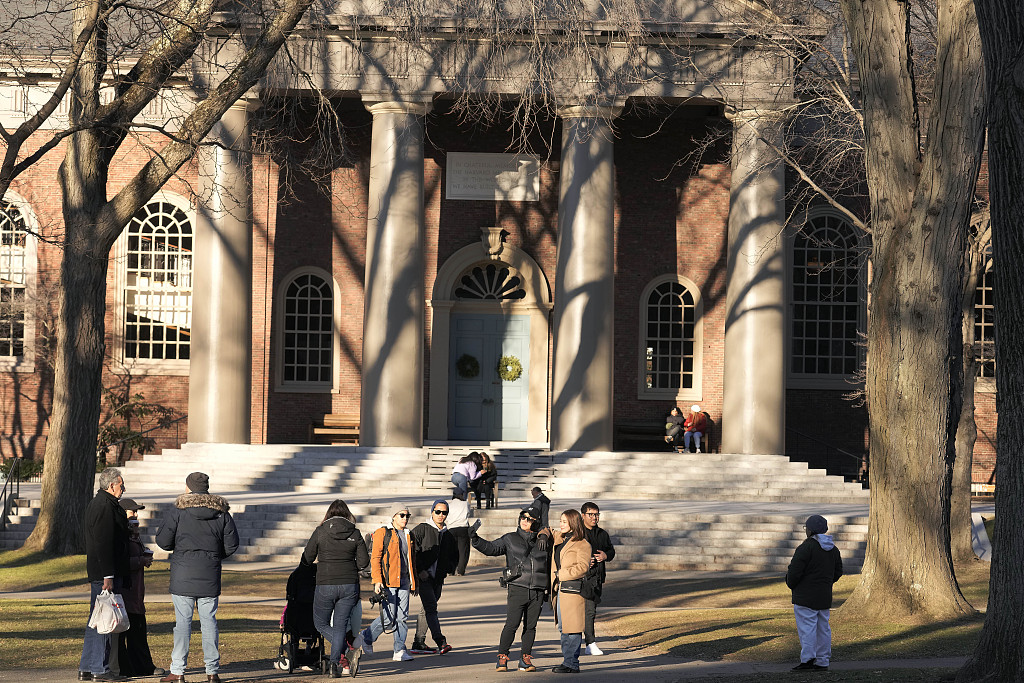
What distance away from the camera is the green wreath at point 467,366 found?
103 ft

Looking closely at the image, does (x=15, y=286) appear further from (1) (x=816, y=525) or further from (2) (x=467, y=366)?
(1) (x=816, y=525)

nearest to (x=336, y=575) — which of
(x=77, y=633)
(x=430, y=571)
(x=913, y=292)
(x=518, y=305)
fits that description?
(x=430, y=571)

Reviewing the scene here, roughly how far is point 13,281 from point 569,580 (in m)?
24.4

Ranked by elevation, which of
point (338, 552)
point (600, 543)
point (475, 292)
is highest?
point (475, 292)

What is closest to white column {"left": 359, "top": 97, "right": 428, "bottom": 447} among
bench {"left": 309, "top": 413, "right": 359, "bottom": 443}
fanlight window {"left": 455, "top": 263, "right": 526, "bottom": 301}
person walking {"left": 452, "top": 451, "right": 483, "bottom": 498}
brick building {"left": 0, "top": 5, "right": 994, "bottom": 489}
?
brick building {"left": 0, "top": 5, "right": 994, "bottom": 489}

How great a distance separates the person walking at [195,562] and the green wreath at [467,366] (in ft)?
71.0

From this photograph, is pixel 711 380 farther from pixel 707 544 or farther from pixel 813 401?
pixel 707 544

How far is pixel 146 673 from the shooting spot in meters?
10.1

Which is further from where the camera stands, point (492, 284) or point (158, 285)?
point (492, 284)

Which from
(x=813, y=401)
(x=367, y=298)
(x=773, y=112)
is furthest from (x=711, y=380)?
(x=367, y=298)

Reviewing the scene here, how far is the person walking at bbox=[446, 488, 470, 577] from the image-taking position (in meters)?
Result: 13.5

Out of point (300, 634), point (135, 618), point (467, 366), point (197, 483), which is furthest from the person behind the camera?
point (467, 366)

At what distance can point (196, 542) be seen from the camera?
380 inches

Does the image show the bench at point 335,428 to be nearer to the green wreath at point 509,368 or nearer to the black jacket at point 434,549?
the green wreath at point 509,368
